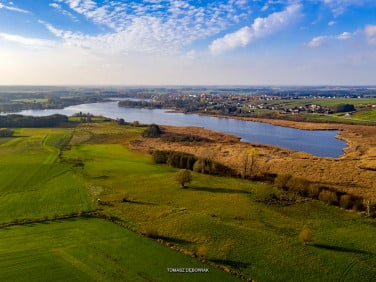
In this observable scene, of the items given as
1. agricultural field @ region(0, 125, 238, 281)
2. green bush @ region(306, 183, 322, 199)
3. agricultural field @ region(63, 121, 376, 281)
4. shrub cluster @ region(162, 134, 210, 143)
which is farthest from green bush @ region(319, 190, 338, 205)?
shrub cluster @ region(162, 134, 210, 143)

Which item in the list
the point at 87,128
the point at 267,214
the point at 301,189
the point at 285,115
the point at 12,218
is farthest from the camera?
the point at 285,115

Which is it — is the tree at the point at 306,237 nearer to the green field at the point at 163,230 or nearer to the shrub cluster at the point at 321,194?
the green field at the point at 163,230

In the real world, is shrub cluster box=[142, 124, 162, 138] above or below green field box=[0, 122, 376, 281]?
above

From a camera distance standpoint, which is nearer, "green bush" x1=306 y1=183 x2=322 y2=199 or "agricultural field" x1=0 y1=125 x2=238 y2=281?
"agricultural field" x1=0 y1=125 x2=238 y2=281

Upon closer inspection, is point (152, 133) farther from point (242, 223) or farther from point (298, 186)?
point (242, 223)

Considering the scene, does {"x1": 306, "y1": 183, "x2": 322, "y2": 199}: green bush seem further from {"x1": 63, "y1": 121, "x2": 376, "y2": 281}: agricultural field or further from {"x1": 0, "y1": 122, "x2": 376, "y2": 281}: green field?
{"x1": 0, "y1": 122, "x2": 376, "y2": 281}: green field

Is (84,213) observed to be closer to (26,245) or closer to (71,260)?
(26,245)

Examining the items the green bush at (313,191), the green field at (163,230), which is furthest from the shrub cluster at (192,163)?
the green bush at (313,191)

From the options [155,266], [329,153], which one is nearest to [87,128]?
[329,153]
